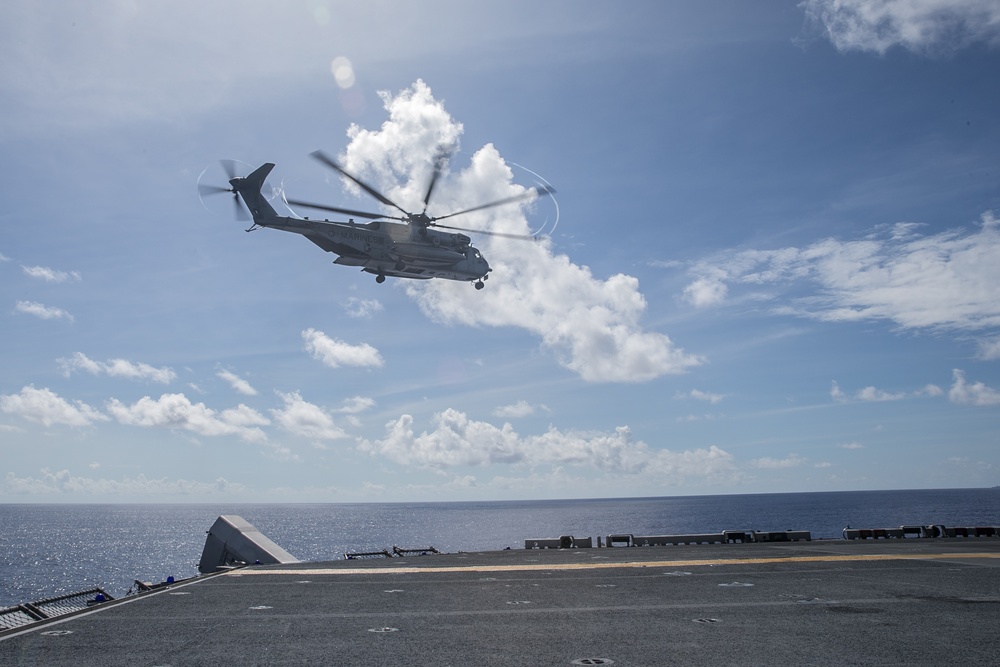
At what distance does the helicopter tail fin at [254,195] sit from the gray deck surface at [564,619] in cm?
2293

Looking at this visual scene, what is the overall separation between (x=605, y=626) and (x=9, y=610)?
15250 mm

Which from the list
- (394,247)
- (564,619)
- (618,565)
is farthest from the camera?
(394,247)

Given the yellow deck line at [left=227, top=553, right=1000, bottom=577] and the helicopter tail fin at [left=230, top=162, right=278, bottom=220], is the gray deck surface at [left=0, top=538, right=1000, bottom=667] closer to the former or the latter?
the yellow deck line at [left=227, top=553, right=1000, bottom=577]

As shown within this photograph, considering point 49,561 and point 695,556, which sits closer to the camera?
point 695,556

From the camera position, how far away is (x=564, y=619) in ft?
48.2

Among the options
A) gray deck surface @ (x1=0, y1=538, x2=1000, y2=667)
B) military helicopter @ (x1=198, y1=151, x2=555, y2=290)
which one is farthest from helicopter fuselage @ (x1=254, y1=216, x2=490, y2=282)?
gray deck surface @ (x1=0, y1=538, x2=1000, y2=667)

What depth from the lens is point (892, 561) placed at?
25219mm

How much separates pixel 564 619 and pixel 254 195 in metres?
34.2

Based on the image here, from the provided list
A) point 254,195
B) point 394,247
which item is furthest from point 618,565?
point 254,195

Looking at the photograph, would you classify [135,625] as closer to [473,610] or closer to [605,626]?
[473,610]

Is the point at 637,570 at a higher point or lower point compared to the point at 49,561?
higher

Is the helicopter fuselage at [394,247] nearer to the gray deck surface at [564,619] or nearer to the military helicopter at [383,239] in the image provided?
the military helicopter at [383,239]

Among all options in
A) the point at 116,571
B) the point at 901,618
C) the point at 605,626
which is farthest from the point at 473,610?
the point at 116,571

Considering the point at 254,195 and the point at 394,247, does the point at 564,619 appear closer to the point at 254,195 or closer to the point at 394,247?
the point at 394,247
